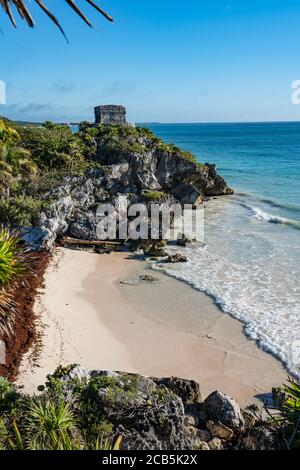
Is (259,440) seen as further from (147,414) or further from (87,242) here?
(87,242)

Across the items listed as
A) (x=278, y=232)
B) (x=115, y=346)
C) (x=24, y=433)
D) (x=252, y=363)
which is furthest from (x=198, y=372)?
(x=278, y=232)

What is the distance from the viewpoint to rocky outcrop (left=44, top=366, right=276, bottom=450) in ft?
23.4

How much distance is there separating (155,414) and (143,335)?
6.06 m

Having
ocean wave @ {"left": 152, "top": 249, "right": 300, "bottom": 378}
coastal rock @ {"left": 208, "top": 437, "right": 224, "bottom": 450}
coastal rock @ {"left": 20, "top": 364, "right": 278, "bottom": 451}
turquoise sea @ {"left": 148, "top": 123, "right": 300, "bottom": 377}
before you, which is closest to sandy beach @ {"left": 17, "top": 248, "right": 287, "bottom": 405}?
ocean wave @ {"left": 152, "top": 249, "right": 300, "bottom": 378}

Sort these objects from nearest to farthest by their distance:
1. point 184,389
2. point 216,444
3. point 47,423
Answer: point 47,423, point 216,444, point 184,389

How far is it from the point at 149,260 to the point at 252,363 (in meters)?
9.25

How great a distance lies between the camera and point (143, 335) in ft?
44.2

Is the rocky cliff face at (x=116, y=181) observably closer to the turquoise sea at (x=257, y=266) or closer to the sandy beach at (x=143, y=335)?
the turquoise sea at (x=257, y=266)

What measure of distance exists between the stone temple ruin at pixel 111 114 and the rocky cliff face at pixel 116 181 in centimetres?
422

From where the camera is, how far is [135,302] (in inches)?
626

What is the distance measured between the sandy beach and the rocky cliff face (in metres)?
4.58

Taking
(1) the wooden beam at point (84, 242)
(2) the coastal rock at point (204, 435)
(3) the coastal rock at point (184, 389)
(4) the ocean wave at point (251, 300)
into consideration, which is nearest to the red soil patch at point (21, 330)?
(3) the coastal rock at point (184, 389)

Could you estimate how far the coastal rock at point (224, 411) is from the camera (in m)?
8.52

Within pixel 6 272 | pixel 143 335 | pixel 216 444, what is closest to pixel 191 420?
pixel 216 444
